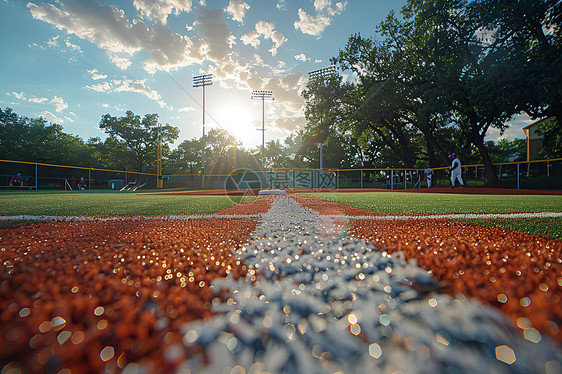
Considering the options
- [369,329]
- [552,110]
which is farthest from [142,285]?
[552,110]

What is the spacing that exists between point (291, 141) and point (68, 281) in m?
64.2

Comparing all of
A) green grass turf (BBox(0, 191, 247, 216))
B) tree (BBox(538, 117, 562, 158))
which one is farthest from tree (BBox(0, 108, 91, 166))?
tree (BBox(538, 117, 562, 158))

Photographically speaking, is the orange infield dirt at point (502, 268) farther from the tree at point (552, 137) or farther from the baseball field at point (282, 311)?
the tree at point (552, 137)

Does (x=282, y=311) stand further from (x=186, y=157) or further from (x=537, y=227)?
(x=186, y=157)

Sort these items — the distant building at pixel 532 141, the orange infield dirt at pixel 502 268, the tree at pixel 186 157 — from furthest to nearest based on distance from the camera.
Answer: the tree at pixel 186 157 → the distant building at pixel 532 141 → the orange infield dirt at pixel 502 268

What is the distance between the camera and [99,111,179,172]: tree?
34.1m

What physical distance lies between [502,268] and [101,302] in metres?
1.75

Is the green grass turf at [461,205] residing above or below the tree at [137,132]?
below

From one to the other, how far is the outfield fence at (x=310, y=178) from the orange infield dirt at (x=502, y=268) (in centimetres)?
1692

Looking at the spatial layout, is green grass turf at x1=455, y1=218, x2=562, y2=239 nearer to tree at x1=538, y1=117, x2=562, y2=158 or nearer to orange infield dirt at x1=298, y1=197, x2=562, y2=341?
orange infield dirt at x1=298, y1=197, x2=562, y2=341

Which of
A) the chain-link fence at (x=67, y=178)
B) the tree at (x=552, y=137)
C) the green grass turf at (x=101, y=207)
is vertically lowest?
the green grass turf at (x=101, y=207)

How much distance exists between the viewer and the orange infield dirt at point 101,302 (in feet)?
1.90

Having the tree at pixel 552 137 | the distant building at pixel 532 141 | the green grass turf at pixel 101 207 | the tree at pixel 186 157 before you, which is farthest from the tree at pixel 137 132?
the distant building at pixel 532 141

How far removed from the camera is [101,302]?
819 mm
